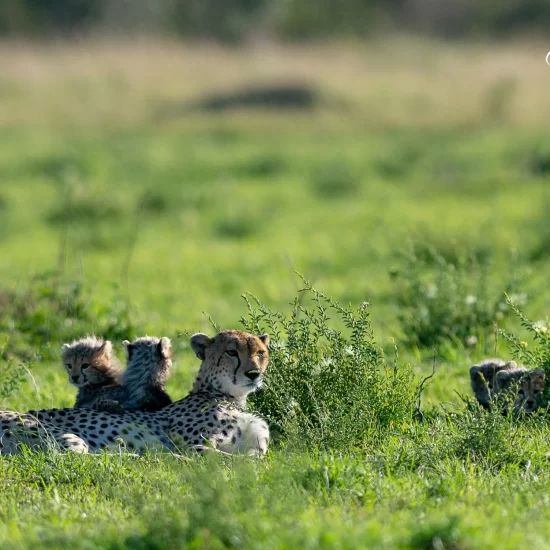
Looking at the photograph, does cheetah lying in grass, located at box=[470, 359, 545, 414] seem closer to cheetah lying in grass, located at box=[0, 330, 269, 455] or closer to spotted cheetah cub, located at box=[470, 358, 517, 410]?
spotted cheetah cub, located at box=[470, 358, 517, 410]

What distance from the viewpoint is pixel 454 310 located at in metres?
7.65

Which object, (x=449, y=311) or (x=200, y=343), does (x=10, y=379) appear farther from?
(x=449, y=311)

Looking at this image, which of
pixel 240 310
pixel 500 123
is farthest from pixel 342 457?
pixel 500 123

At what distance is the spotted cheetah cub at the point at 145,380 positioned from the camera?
228 inches

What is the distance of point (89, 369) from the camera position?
19.7ft

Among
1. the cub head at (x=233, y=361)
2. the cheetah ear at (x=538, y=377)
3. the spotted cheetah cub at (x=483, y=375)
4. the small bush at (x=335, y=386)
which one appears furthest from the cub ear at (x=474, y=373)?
the cub head at (x=233, y=361)

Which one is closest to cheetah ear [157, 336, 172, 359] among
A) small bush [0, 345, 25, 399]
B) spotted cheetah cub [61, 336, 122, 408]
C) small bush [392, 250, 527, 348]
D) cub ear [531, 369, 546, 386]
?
spotted cheetah cub [61, 336, 122, 408]

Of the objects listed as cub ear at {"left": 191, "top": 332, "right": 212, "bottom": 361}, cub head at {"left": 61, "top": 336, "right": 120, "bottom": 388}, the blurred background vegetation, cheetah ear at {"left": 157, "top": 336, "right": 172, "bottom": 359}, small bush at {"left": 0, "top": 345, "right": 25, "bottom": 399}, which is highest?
cub ear at {"left": 191, "top": 332, "right": 212, "bottom": 361}

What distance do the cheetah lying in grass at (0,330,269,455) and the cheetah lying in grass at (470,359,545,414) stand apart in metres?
1.15

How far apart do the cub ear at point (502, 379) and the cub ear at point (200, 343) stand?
1.46 m

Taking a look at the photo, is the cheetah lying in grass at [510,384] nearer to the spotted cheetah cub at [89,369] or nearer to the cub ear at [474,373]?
the cub ear at [474,373]

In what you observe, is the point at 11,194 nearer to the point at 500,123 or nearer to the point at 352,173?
the point at 352,173

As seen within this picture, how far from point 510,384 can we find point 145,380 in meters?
1.81

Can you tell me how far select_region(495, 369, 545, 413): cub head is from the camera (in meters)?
5.67
